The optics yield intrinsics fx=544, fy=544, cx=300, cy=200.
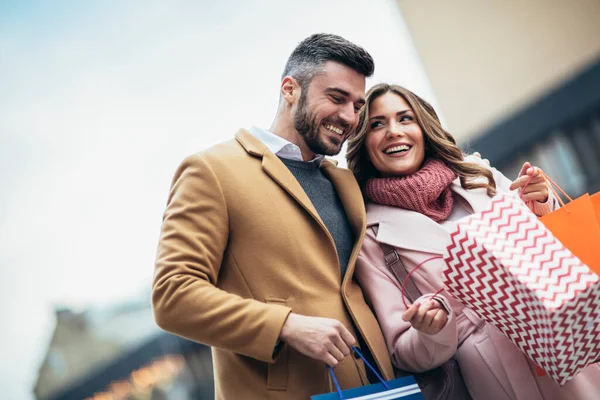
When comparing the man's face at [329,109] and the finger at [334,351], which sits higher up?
the man's face at [329,109]

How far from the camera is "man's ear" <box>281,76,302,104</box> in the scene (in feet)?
6.72

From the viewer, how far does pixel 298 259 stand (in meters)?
1.59

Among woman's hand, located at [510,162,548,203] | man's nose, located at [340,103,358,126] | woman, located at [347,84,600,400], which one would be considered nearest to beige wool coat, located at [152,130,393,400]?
woman, located at [347,84,600,400]

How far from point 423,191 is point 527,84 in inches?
183

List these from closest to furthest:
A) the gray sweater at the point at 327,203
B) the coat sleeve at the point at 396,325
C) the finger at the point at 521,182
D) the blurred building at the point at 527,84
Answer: the coat sleeve at the point at 396,325 < the finger at the point at 521,182 < the gray sweater at the point at 327,203 < the blurred building at the point at 527,84

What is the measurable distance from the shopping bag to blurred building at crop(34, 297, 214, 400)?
693 cm

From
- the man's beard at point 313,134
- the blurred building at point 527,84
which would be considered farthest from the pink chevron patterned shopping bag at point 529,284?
the blurred building at point 527,84

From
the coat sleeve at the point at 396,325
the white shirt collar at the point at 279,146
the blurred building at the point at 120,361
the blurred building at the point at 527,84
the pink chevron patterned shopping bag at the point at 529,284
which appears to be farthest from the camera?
the blurred building at the point at 120,361

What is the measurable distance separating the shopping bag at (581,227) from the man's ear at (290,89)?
3.27 feet

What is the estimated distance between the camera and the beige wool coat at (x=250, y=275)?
54.2 inches

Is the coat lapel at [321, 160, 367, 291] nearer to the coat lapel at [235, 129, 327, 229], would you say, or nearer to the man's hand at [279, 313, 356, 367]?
the coat lapel at [235, 129, 327, 229]

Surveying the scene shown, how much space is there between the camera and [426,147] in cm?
219

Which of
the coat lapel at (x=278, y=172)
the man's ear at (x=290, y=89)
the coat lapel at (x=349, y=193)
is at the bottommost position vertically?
the coat lapel at (x=349, y=193)

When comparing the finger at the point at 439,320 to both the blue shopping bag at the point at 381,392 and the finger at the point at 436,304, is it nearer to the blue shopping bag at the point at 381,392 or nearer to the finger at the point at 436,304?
the finger at the point at 436,304
